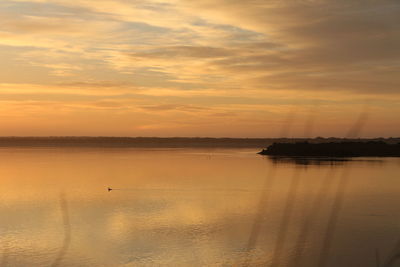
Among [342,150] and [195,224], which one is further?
[342,150]

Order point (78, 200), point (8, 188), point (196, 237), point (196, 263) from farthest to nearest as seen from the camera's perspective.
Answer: point (8, 188) < point (78, 200) < point (196, 237) < point (196, 263)

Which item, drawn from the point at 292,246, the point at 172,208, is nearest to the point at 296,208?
the point at 172,208

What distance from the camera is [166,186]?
52.4 m

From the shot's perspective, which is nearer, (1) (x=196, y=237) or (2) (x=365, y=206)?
(1) (x=196, y=237)

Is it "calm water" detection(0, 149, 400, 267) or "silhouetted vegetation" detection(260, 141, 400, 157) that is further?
"silhouetted vegetation" detection(260, 141, 400, 157)

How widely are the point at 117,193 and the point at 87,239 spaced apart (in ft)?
69.4

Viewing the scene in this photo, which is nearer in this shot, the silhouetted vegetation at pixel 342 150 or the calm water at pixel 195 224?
the calm water at pixel 195 224

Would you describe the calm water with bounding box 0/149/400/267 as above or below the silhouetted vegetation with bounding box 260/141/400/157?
below

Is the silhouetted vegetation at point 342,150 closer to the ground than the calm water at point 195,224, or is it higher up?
higher up

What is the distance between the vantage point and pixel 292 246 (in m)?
23.5

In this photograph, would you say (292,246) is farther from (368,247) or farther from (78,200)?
(78,200)

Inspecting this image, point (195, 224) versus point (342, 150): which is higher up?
point (342, 150)

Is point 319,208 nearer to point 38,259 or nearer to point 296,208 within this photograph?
point 296,208

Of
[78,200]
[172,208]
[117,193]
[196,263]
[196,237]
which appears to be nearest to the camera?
[196,263]
